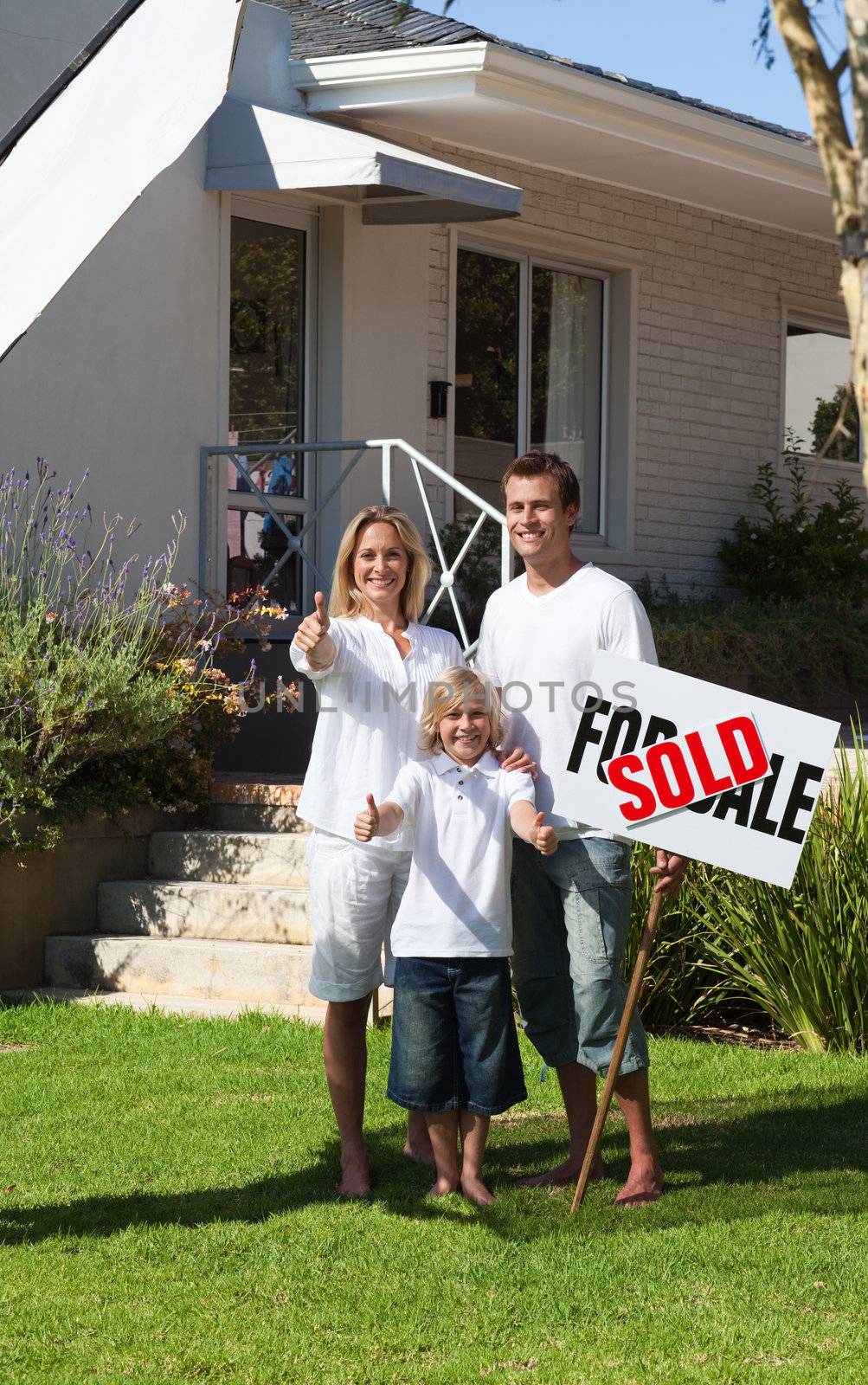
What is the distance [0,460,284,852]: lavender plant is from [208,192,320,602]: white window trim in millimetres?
664

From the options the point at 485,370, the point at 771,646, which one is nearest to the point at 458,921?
the point at 771,646

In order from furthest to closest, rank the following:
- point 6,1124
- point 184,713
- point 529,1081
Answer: point 184,713
point 529,1081
point 6,1124

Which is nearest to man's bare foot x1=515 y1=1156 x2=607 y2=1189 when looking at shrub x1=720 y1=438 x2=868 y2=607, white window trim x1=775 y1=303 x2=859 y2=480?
shrub x1=720 y1=438 x2=868 y2=607

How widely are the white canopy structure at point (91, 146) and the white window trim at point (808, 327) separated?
9.36m

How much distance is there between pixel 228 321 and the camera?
30.4 ft

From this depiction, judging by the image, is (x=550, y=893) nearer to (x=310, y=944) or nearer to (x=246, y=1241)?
(x=246, y=1241)

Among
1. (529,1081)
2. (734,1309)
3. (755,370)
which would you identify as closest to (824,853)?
(529,1081)

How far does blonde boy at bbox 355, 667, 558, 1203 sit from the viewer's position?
166 inches

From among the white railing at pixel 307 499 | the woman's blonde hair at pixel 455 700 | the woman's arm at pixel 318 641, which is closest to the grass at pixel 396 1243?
the woman's blonde hair at pixel 455 700

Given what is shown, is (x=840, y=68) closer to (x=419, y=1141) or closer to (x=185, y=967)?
(x=419, y=1141)

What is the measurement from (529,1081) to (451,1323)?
2.00 metres

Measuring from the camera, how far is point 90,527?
27.5 ft

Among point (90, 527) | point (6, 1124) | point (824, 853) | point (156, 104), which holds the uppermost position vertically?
point (156, 104)

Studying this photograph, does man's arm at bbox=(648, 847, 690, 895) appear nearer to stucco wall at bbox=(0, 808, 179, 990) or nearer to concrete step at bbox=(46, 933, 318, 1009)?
concrete step at bbox=(46, 933, 318, 1009)
